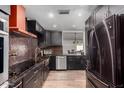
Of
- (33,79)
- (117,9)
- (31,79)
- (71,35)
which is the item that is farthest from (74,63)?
(117,9)

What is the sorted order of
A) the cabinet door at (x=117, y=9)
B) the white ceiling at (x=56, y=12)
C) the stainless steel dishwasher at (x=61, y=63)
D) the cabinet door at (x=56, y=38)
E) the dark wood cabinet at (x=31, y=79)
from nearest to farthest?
the cabinet door at (x=117, y=9) → the dark wood cabinet at (x=31, y=79) → the white ceiling at (x=56, y=12) → the stainless steel dishwasher at (x=61, y=63) → the cabinet door at (x=56, y=38)

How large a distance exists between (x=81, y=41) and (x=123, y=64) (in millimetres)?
8385

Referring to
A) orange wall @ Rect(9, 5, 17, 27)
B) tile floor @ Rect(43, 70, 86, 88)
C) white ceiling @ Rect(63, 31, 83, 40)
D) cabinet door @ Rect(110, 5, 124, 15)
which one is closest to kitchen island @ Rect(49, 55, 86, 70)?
white ceiling @ Rect(63, 31, 83, 40)

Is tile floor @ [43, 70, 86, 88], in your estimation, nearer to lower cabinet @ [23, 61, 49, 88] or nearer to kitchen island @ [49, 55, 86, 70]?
lower cabinet @ [23, 61, 49, 88]

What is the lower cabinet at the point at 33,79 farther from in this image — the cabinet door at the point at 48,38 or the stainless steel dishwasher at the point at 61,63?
the cabinet door at the point at 48,38

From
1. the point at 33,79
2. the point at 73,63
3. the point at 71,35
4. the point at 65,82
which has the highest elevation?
the point at 71,35

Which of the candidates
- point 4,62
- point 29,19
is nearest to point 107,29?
point 4,62

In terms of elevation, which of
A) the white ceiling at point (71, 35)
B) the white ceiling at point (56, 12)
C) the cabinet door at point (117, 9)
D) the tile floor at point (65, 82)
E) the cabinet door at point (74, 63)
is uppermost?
the white ceiling at point (56, 12)

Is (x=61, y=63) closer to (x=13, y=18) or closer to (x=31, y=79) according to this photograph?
(x=31, y=79)

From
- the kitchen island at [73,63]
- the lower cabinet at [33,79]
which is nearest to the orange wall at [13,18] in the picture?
the lower cabinet at [33,79]

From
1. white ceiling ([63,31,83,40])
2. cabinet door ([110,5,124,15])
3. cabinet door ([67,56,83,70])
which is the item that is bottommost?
cabinet door ([67,56,83,70])

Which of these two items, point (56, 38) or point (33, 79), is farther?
point (56, 38)

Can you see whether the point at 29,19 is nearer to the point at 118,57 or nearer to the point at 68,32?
the point at 68,32
